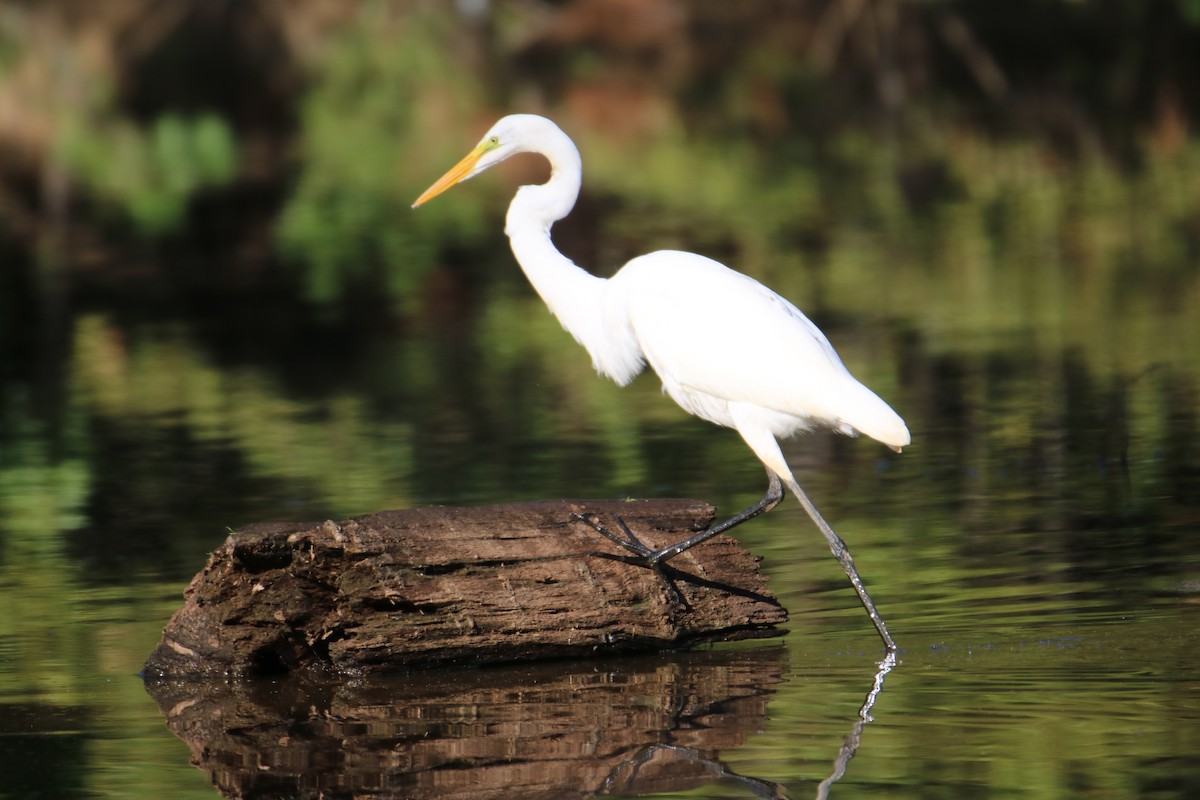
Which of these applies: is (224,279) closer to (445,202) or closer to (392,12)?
(445,202)

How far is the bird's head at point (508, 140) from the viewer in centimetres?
810

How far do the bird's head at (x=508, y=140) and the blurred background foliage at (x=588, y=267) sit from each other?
2.11 meters

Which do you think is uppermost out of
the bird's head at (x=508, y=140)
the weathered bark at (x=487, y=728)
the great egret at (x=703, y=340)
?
the bird's head at (x=508, y=140)

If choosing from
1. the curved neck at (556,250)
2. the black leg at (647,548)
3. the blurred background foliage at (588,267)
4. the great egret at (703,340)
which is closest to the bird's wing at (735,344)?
the great egret at (703,340)

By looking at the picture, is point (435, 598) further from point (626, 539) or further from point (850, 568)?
point (850, 568)

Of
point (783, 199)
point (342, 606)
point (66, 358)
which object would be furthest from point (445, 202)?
point (342, 606)

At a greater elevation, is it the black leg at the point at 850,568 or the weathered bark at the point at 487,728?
the black leg at the point at 850,568

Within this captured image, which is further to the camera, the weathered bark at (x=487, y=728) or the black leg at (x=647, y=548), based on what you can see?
the black leg at (x=647, y=548)

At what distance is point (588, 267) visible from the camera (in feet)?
61.5

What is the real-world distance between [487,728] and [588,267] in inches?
506

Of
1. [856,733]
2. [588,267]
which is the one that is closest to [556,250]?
[856,733]

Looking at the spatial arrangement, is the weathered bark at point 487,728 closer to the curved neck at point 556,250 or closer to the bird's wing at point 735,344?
the bird's wing at point 735,344

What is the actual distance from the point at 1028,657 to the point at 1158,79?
28.0 meters

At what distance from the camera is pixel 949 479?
9.88 meters
